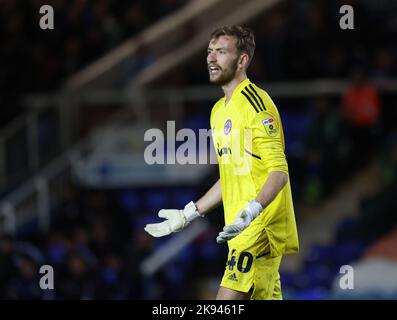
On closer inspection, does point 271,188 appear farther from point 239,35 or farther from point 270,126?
point 239,35

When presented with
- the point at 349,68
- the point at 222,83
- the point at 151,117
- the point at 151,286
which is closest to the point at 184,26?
the point at 151,117

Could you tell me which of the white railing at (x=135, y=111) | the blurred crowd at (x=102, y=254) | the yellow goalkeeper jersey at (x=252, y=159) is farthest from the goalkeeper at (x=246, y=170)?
the white railing at (x=135, y=111)

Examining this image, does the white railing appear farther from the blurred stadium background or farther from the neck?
the neck

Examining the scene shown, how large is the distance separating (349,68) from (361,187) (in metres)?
1.37

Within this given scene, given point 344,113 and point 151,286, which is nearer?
point 151,286

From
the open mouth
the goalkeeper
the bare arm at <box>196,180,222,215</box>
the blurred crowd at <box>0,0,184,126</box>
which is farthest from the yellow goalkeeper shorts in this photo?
the blurred crowd at <box>0,0,184,126</box>

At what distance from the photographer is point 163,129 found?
13.8 meters

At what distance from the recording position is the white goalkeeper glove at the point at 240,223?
21.6 feet

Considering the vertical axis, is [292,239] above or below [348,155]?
below

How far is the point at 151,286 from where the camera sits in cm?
1235

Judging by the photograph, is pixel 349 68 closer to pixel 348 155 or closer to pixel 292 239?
pixel 348 155

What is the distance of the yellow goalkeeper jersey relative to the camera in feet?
22.7

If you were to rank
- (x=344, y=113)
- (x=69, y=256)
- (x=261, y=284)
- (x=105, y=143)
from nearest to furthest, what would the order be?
(x=261, y=284) → (x=69, y=256) → (x=344, y=113) → (x=105, y=143)

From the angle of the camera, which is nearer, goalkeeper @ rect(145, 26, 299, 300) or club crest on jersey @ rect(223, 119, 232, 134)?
→ goalkeeper @ rect(145, 26, 299, 300)
